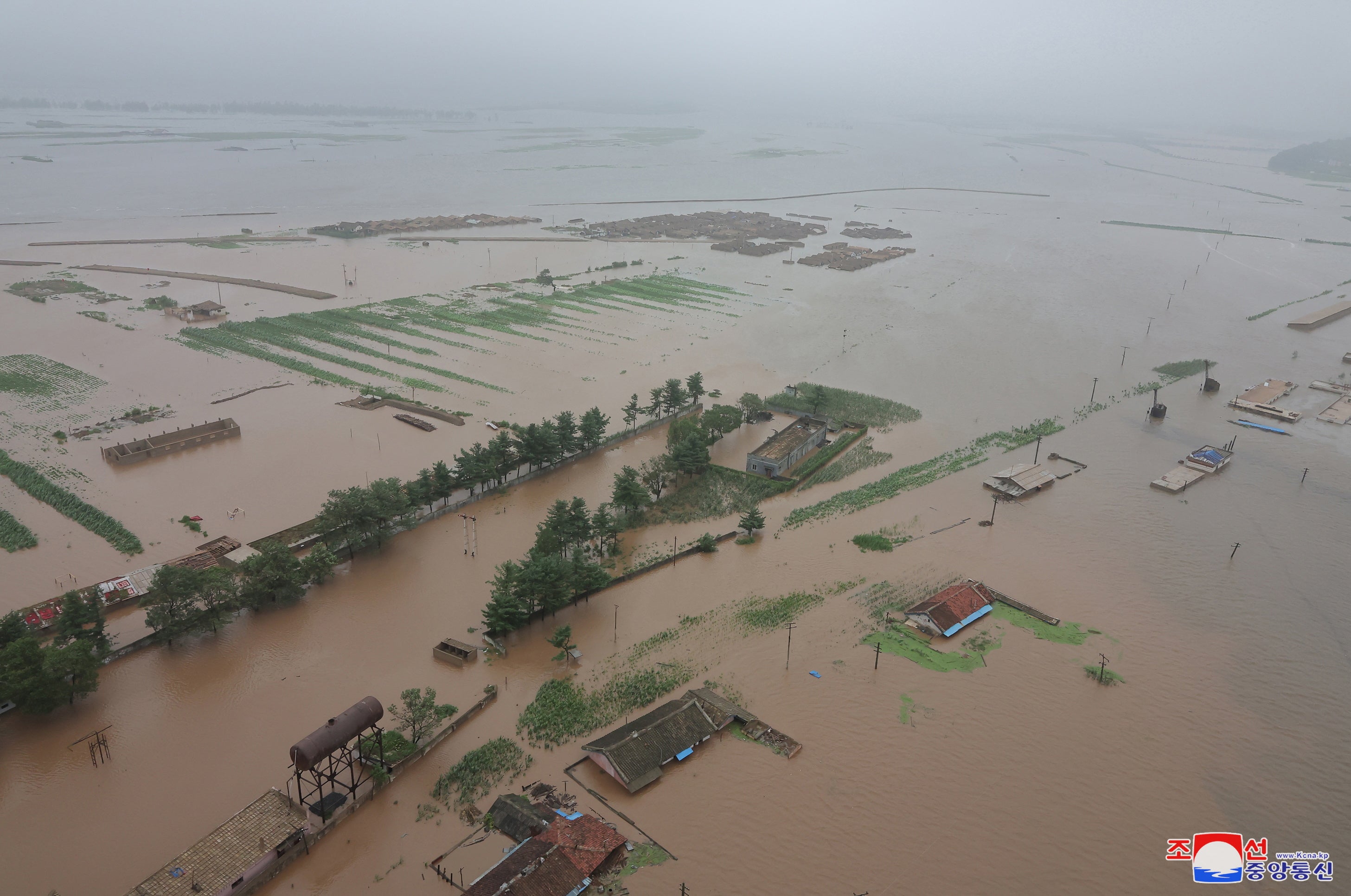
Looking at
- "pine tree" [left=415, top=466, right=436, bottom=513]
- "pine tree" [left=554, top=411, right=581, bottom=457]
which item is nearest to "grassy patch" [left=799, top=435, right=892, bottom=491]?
"pine tree" [left=554, top=411, right=581, bottom=457]

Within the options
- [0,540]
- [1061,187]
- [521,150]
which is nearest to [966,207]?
[1061,187]

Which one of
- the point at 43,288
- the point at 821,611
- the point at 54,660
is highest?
the point at 43,288

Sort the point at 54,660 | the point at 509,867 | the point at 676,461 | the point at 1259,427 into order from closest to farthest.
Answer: the point at 509,867 → the point at 54,660 → the point at 676,461 → the point at 1259,427

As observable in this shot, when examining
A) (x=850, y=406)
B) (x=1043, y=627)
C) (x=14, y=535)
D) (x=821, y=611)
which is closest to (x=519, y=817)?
→ (x=821, y=611)

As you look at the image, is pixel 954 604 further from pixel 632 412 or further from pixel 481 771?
pixel 632 412

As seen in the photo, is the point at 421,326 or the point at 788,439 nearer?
the point at 788,439

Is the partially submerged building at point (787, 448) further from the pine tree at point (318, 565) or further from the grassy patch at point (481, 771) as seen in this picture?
the grassy patch at point (481, 771)

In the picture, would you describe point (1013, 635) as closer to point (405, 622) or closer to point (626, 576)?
point (626, 576)
